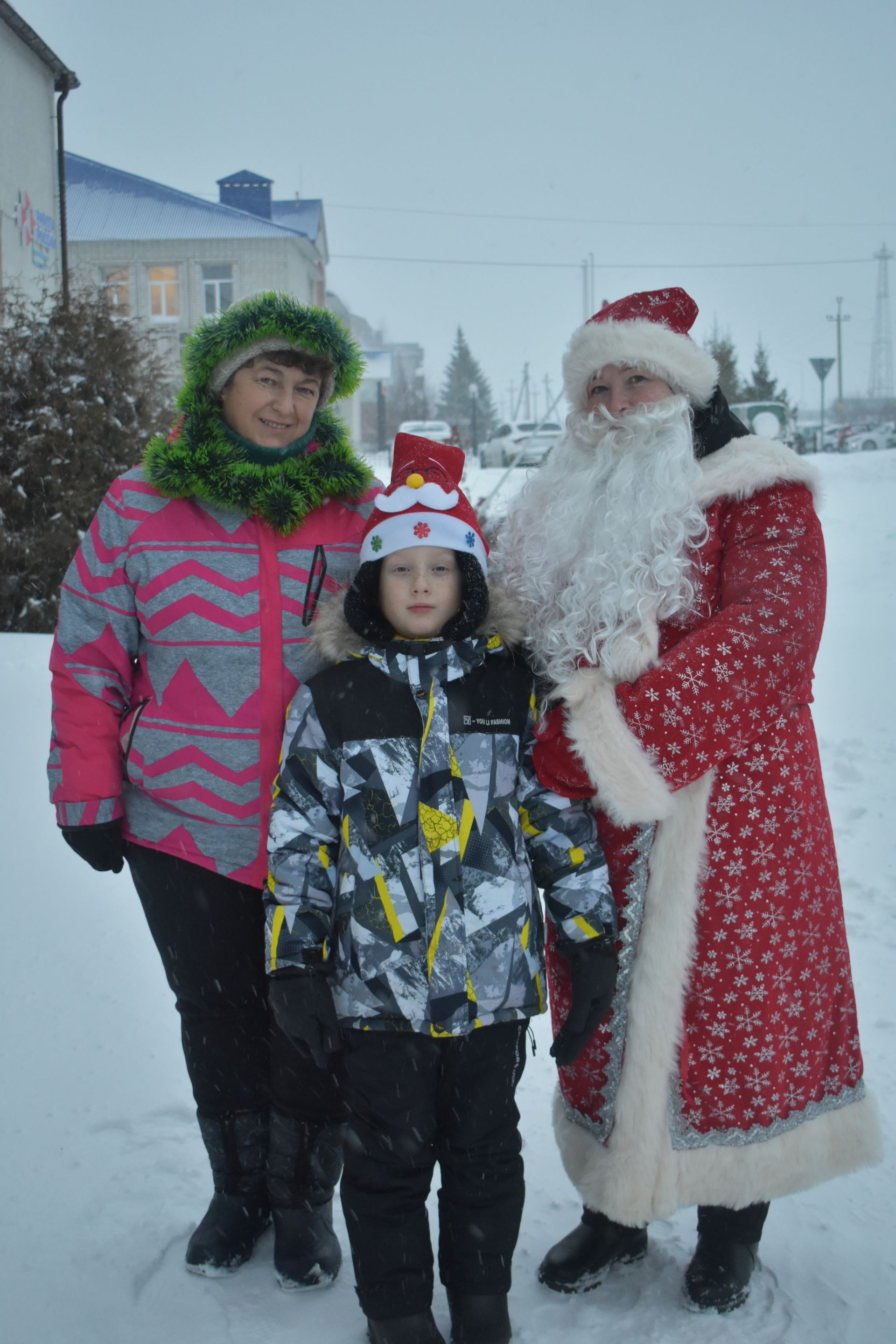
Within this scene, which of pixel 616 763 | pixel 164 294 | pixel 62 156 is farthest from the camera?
pixel 164 294

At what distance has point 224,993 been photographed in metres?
2.13

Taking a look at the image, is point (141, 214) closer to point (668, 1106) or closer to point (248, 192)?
point (248, 192)

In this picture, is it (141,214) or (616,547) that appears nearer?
(616,547)

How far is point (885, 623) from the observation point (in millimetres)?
7879

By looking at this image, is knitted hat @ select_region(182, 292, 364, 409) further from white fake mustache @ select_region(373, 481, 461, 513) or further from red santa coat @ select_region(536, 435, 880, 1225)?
red santa coat @ select_region(536, 435, 880, 1225)

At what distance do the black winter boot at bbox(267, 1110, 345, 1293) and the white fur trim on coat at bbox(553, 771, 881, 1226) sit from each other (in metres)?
0.64

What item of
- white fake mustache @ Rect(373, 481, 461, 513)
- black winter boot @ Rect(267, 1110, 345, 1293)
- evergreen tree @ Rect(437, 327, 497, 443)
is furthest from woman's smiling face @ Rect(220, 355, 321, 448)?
evergreen tree @ Rect(437, 327, 497, 443)

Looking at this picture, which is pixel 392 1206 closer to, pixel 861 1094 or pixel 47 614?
pixel 861 1094

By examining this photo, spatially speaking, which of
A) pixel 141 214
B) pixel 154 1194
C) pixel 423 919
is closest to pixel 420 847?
pixel 423 919

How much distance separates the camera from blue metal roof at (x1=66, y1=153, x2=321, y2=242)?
25984 millimetres

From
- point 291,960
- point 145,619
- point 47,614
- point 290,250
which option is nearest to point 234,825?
point 291,960

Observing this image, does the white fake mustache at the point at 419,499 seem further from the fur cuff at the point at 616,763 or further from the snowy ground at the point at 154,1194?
the snowy ground at the point at 154,1194

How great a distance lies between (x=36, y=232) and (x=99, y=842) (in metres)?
12.6

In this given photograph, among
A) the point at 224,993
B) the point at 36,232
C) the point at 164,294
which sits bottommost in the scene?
the point at 224,993
